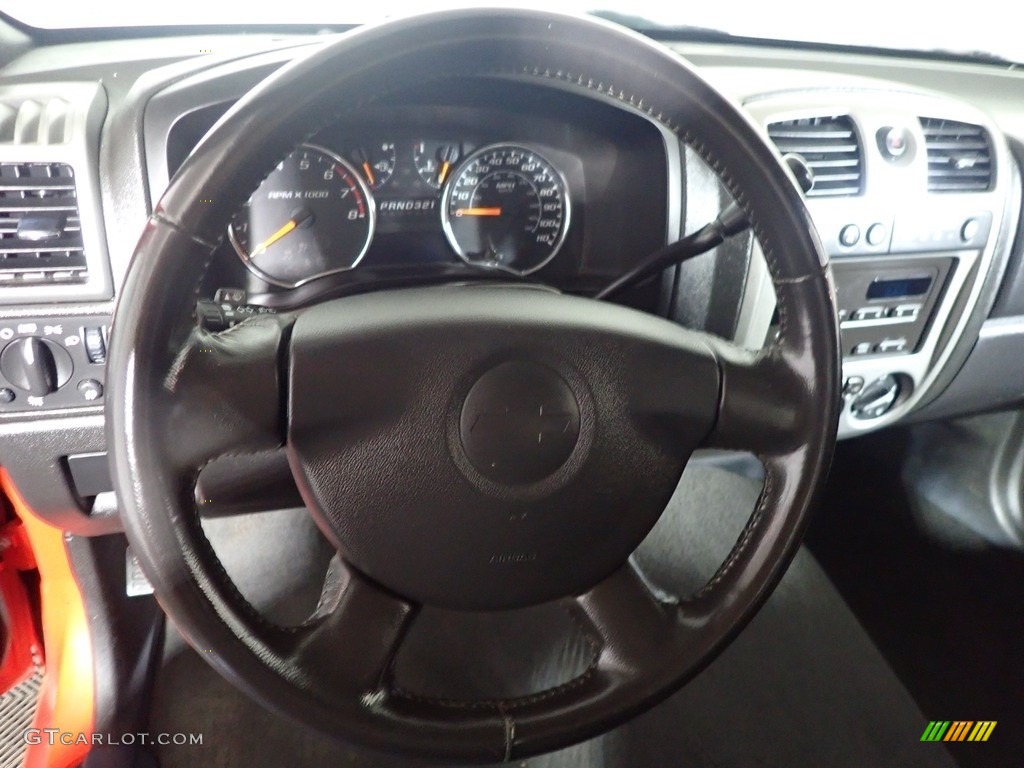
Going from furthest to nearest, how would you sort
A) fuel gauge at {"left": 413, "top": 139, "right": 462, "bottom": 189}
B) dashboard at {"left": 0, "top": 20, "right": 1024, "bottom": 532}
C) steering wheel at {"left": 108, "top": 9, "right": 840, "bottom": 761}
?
fuel gauge at {"left": 413, "top": 139, "right": 462, "bottom": 189}
dashboard at {"left": 0, "top": 20, "right": 1024, "bottom": 532}
steering wheel at {"left": 108, "top": 9, "right": 840, "bottom": 761}

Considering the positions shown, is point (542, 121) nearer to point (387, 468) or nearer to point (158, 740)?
point (387, 468)

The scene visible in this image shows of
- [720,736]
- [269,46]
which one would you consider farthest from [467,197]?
[720,736]

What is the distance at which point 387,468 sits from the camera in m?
0.63

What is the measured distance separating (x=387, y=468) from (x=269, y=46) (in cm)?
56

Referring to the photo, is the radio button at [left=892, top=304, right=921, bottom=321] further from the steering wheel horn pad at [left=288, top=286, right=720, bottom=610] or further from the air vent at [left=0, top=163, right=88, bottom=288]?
the air vent at [left=0, top=163, right=88, bottom=288]

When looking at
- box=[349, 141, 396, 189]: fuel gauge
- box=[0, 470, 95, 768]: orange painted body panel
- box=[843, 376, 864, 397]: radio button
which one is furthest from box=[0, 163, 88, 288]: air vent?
box=[843, 376, 864, 397]: radio button

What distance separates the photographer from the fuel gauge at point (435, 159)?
90 centimetres

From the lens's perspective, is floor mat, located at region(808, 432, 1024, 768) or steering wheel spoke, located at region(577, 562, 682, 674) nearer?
steering wheel spoke, located at region(577, 562, 682, 674)

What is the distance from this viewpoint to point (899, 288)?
1.10 metres

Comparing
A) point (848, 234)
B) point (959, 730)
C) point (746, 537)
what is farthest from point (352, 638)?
point (959, 730)

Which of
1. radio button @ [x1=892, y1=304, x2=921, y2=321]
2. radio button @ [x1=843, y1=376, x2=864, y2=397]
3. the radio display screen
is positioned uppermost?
the radio display screen

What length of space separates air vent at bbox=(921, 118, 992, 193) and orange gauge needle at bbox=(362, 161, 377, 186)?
0.72m

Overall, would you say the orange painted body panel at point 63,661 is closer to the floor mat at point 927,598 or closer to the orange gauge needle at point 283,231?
the orange gauge needle at point 283,231

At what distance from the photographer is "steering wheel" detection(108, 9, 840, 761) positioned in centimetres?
54
